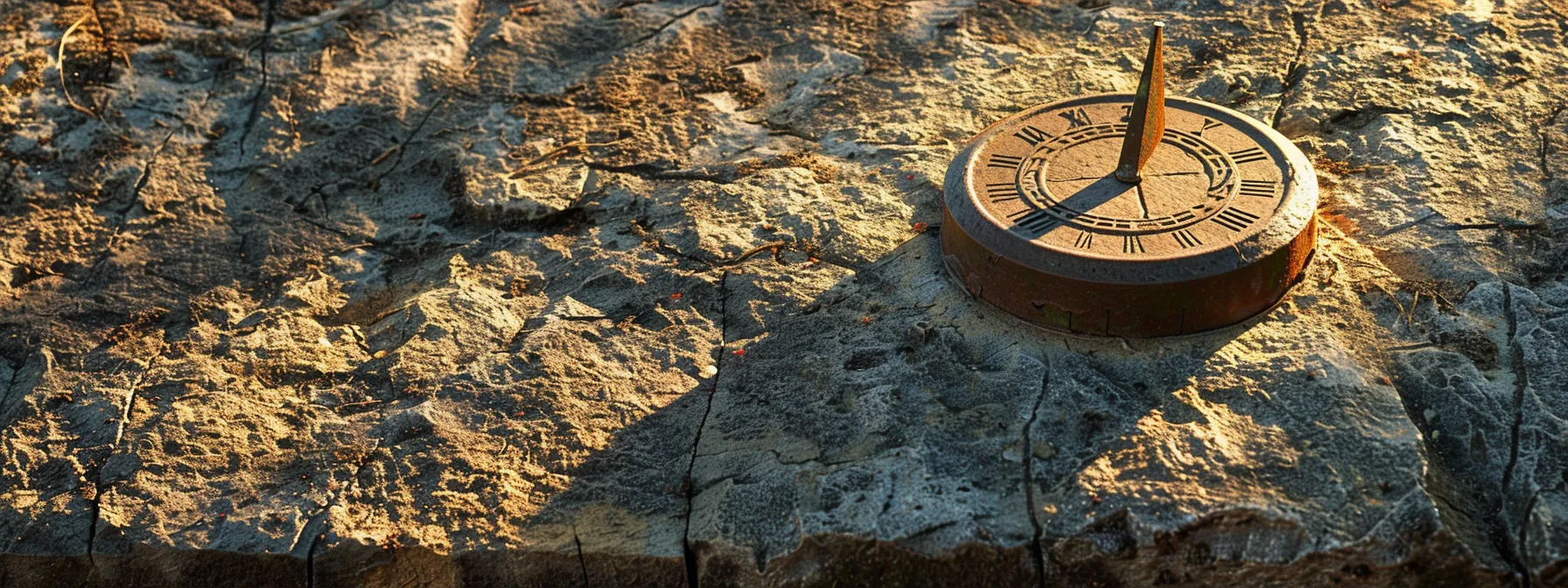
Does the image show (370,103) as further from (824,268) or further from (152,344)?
(824,268)

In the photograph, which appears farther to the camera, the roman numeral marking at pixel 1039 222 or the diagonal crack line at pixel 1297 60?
the diagonal crack line at pixel 1297 60

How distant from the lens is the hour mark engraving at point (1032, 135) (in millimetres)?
4977

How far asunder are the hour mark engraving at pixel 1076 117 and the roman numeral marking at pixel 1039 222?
704mm

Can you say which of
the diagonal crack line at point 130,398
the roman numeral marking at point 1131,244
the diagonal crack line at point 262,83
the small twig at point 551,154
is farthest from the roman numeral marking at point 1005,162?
the diagonal crack line at point 262,83

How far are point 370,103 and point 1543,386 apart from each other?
5309 mm

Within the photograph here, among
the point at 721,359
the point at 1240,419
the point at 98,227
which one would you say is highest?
the point at 1240,419

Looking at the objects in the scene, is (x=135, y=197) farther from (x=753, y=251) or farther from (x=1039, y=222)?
(x=1039, y=222)

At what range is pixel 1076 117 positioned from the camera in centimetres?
512

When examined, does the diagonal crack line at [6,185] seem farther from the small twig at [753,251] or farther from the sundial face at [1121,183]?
the sundial face at [1121,183]

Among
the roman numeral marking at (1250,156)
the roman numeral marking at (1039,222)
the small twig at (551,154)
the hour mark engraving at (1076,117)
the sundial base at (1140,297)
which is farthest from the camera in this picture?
the small twig at (551,154)

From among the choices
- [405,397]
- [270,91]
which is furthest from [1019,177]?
[270,91]

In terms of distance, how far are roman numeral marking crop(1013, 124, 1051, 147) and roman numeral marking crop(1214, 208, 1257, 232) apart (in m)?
0.84

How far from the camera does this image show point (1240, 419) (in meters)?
4.02

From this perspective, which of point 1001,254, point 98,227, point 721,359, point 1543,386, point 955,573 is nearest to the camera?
point 955,573
